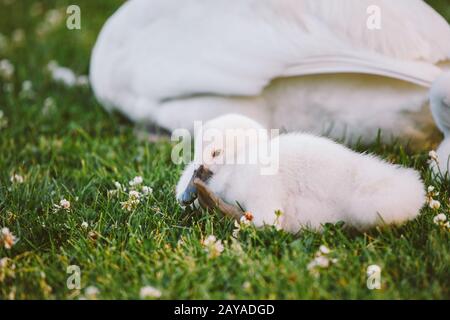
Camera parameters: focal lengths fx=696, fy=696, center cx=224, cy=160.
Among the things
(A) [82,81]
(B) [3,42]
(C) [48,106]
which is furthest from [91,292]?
(B) [3,42]

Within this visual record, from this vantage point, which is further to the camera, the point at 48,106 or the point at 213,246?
the point at 48,106

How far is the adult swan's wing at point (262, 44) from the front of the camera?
321cm

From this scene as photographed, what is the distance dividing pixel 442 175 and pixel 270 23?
3.65ft

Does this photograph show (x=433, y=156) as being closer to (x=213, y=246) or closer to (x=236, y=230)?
(x=236, y=230)

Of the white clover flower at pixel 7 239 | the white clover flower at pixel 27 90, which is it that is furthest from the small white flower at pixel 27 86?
the white clover flower at pixel 7 239

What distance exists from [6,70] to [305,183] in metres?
3.19

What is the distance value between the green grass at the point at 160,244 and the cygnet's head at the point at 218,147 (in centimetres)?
16

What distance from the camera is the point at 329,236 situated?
8.29 feet

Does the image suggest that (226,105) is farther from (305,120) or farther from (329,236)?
(329,236)

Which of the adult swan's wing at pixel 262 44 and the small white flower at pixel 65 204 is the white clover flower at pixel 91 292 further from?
the adult swan's wing at pixel 262 44

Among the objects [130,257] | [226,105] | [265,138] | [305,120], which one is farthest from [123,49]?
[130,257]

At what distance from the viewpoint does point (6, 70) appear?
5.03 m

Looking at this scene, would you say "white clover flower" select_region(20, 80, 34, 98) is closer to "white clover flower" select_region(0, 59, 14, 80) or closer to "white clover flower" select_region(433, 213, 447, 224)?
"white clover flower" select_region(0, 59, 14, 80)

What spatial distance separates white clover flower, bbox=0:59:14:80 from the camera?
499 cm
